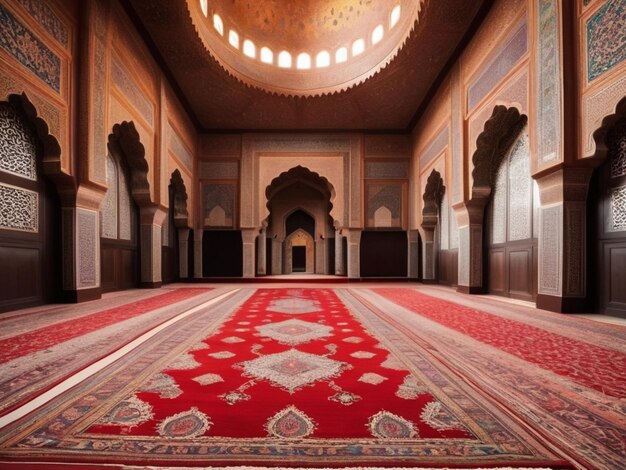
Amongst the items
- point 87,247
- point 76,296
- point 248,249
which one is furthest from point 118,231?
point 248,249

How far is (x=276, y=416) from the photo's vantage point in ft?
4.00

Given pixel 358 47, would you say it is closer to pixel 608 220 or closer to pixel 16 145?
pixel 608 220

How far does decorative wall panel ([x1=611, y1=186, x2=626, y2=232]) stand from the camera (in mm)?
3332

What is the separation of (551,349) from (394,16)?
21.0 feet

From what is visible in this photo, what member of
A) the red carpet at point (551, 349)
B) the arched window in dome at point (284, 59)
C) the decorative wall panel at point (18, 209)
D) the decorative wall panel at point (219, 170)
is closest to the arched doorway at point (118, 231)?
the decorative wall panel at point (18, 209)

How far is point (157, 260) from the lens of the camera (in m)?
6.91

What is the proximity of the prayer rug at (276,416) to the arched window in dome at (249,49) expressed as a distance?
7.33 meters

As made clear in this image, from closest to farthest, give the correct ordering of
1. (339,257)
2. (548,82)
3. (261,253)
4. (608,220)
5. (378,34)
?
(608,220)
(548,82)
(378,34)
(261,253)
(339,257)

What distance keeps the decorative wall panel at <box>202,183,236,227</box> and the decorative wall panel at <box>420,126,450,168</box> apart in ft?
14.9

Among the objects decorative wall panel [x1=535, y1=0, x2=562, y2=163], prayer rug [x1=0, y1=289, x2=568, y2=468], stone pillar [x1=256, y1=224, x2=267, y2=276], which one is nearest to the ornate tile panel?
prayer rug [x1=0, y1=289, x2=568, y2=468]

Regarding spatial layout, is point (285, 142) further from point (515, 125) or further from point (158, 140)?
point (515, 125)

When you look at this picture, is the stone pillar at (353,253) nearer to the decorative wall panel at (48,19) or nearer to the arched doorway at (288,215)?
the arched doorway at (288,215)

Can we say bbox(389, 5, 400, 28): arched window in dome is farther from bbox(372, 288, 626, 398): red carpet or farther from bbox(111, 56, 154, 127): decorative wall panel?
bbox(372, 288, 626, 398): red carpet

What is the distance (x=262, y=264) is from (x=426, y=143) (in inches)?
215
